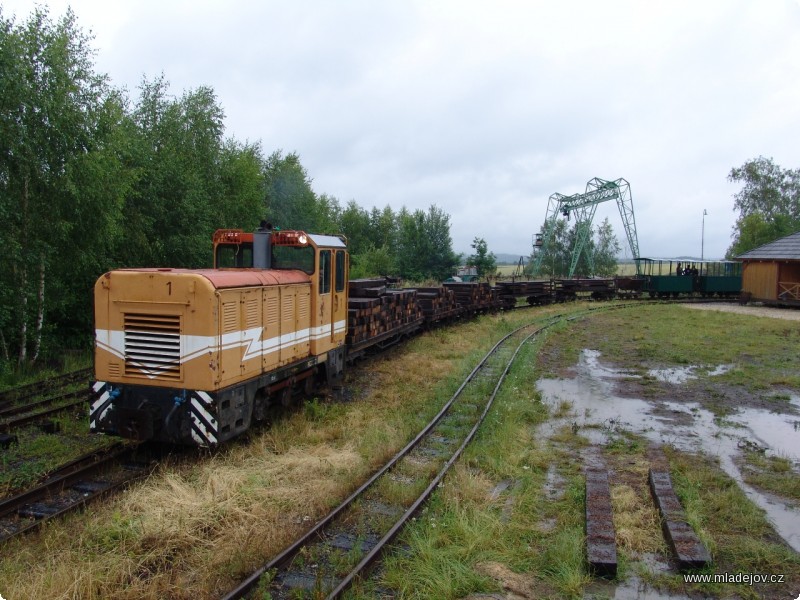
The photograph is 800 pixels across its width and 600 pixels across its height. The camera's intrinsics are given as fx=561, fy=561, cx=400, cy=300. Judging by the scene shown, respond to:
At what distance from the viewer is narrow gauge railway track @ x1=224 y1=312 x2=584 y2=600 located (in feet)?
15.8

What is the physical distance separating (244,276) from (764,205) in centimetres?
5980

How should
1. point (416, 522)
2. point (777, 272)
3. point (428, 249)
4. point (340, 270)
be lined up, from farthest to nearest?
point (428, 249)
point (777, 272)
point (340, 270)
point (416, 522)

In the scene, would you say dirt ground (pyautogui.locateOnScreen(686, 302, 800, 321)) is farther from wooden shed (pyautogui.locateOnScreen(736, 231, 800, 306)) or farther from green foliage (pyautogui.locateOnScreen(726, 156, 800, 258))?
green foliage (pyautogui.locateOnScreen(726, 156, 800, 258))

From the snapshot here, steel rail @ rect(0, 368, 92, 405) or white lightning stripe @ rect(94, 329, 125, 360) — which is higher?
white lightning stripe @ rect(94, 329, 125, 360)

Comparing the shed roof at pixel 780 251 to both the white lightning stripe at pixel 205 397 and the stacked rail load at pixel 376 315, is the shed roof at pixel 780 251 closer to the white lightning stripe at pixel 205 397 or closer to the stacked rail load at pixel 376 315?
the stacked rail load at pixel 376 315

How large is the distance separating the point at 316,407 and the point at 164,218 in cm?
1261

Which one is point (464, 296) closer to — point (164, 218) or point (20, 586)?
point (164, 218)

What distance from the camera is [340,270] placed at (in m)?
11.4

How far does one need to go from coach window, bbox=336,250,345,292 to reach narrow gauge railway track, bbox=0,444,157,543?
15.8 feet

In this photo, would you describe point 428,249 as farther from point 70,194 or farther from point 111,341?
point 111,341

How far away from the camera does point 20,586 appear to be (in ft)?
14.9

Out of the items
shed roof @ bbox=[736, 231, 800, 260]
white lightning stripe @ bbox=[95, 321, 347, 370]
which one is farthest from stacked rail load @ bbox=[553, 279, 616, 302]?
white lightning stripe @ bbox=[95, 321, 347, 370]

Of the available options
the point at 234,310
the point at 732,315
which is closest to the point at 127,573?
the point at 234,310

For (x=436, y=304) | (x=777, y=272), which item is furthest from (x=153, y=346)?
(x=777, y=272)
